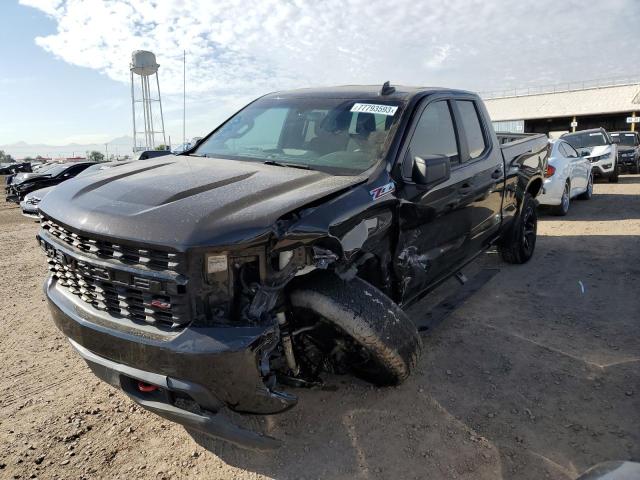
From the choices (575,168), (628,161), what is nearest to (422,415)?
(575,168)

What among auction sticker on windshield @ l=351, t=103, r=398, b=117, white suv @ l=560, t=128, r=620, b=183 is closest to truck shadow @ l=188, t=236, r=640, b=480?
auction sticker on windshield @ l=351, t=103, r=398, b=117

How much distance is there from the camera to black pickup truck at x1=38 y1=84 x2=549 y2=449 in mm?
2268

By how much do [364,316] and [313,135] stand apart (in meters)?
1.65

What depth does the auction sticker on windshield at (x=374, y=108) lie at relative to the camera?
3.61m

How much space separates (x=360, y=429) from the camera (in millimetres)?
2963

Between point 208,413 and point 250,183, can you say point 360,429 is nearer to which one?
point 208,413

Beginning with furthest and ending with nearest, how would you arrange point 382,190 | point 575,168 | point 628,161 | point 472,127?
1. point 628,161
2. point 575,168
3. point 472,127
4. point 382,190

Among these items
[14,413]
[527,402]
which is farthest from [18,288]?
[527,402]

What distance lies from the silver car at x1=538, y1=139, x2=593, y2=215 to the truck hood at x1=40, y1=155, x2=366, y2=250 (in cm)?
699

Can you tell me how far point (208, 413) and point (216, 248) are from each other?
2.54 feet

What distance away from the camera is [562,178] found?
9.41 m

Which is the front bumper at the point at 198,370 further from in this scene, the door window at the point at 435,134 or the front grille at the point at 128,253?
the door window at the point at 435,134

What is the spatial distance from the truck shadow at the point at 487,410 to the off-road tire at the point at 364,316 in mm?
424

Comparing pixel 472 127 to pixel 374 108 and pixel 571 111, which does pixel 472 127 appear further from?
pixel 571 111
